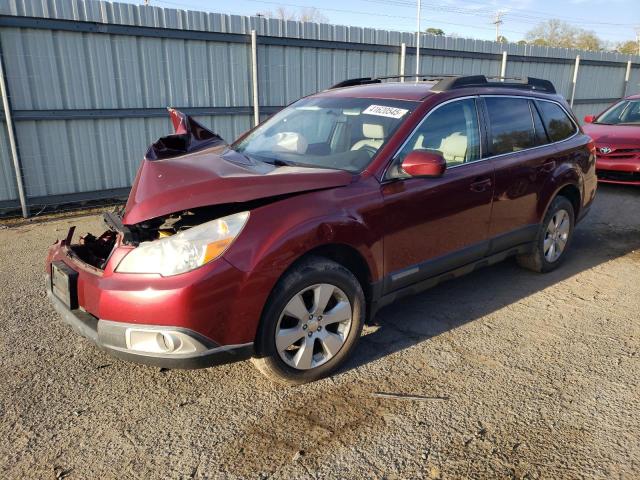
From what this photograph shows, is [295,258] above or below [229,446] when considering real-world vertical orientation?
above

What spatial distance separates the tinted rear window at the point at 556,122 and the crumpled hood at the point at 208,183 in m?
2.62

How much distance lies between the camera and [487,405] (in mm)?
2941

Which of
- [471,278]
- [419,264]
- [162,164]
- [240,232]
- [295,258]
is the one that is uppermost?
[162,164]

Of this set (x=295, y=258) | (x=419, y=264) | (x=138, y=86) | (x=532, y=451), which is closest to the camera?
(x=532, y=451)

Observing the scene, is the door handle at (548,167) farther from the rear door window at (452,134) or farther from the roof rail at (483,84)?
the rear door window at (452,134)

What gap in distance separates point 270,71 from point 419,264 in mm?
6248

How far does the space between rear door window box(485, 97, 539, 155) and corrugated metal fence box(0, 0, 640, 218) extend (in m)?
5.30

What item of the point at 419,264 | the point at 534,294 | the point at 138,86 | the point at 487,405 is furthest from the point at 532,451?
the point at 138,86

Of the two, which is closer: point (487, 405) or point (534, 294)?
point (487, 405)

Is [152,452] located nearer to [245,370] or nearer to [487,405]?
[245,370]

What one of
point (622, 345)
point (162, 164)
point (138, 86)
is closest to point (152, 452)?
point (162, 164)

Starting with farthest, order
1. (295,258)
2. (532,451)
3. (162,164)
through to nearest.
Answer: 1. (162,164)
2. (295,258)
3. (532,451)

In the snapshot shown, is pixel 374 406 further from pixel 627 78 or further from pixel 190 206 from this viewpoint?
pixel 627 78

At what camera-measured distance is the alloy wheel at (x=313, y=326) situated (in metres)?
2.94
